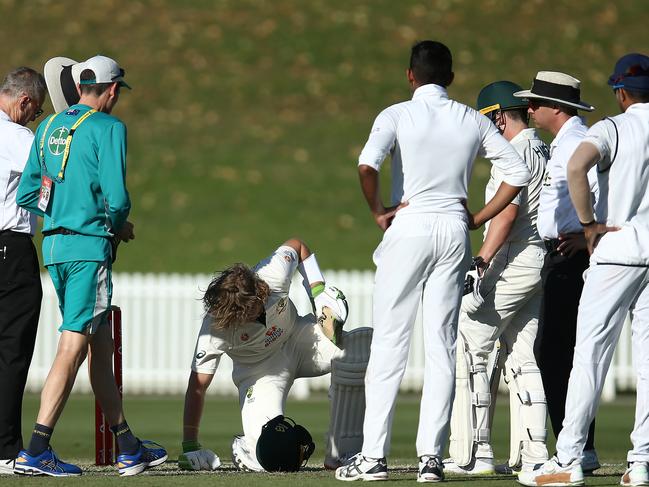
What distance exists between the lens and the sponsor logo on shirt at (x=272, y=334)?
749 centimetres

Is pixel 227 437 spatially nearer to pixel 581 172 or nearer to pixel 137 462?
pixel 137 462

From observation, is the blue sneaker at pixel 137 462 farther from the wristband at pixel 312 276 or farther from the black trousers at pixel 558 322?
the black trousers at pixel 558 322

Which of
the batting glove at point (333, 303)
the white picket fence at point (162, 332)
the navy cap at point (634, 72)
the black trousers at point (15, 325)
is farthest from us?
the white picket fence at point (162, 332)

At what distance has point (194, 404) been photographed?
24.0 feet

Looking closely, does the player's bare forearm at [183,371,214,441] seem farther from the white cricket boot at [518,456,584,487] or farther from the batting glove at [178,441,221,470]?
the white cricket boot at [518,456,584,487]

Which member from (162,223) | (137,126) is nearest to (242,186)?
(162,223)

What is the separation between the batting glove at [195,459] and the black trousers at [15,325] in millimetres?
873

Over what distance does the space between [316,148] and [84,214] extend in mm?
24378

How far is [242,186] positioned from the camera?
94.9ft

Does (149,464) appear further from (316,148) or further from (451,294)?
(316,148)

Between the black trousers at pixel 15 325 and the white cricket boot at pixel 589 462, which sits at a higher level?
the black trousers at pixel 15 325

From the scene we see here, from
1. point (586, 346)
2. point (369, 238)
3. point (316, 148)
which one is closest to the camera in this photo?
point (586, 346)

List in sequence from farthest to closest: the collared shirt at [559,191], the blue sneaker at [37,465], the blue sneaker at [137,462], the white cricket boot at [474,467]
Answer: the white cricket boot at [474,467] < the collared shirt at [559,191] < the blue sneaker at [137,462] < the blue sneaker at [37,465]

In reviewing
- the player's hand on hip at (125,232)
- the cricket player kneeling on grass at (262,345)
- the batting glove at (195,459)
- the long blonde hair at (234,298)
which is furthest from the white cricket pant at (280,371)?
the player's hand on hip at (125,232)
